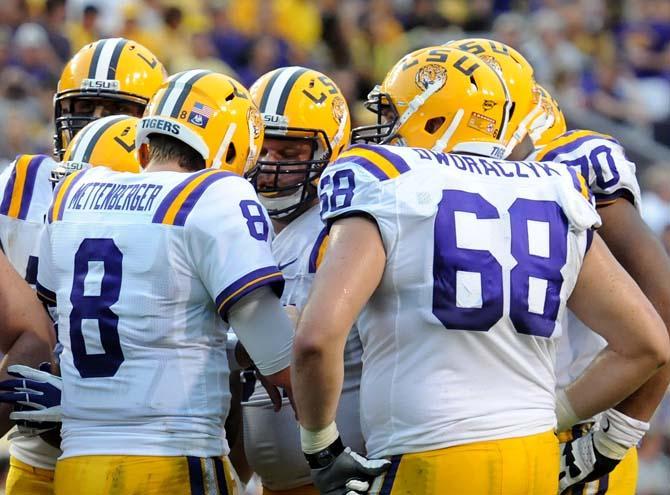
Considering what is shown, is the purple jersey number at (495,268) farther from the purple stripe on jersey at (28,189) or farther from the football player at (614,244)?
the purple stripe on jersey at (28,189)

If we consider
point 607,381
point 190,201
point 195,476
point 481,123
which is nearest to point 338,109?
point 481,123

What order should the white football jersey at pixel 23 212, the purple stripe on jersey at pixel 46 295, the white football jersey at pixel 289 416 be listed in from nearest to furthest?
1. the purple stripe on jersey at pixel 46 295
2. the white football jersey at pixel 289 416
3. the white football jersey at pixel 23 212

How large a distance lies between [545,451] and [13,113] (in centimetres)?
769

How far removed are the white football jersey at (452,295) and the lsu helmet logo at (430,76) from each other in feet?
2.25

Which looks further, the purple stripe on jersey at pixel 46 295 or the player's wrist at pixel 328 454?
the purple stripe on jersey at pixel 46 295

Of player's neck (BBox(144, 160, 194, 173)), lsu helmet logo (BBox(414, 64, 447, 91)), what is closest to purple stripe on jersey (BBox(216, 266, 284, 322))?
player's neck (BBox(144, 160, 194, 173))

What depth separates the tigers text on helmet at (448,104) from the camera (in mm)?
3898

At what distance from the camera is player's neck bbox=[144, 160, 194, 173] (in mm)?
3691

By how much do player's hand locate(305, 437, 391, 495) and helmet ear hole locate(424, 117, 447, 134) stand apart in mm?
1196

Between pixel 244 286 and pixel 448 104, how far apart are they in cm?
104

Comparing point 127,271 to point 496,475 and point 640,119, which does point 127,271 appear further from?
point 640,119

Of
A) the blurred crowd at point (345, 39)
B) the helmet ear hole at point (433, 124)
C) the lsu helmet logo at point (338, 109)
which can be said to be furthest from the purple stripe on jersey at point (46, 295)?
the blurred crowd at point (345, 39)

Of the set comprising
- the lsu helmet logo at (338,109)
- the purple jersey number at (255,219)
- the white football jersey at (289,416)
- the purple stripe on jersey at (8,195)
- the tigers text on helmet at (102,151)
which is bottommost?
the white football jersey at (289,416)

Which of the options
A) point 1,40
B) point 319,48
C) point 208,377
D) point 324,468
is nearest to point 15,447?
point 208,377
